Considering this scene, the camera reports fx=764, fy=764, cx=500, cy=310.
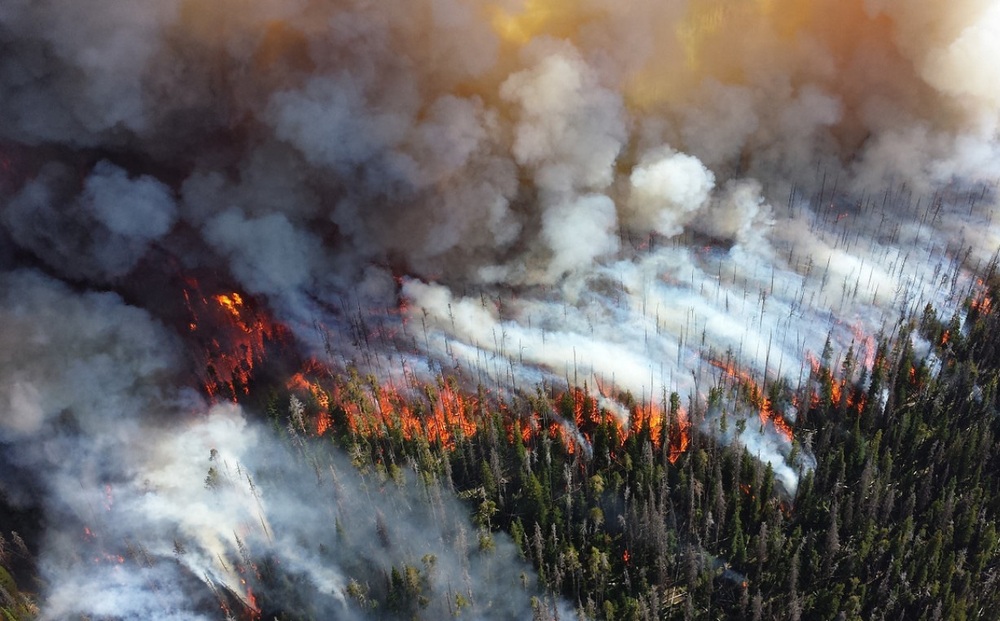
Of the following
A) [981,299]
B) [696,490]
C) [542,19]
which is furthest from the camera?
[981,299]

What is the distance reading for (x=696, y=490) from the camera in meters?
60.4

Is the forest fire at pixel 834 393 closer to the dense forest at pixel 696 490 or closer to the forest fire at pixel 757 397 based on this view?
the dense forest at pixel 696 490

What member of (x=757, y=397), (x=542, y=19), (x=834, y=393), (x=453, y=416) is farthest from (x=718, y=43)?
(x=453, y=416)

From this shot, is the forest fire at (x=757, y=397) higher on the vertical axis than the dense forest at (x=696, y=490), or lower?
higher

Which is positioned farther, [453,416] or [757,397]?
[757,397]

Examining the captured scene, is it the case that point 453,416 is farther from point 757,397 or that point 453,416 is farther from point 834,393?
point 834,393

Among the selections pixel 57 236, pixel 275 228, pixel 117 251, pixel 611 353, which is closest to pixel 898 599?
pixel 611 353

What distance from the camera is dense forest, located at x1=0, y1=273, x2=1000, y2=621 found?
180 feet

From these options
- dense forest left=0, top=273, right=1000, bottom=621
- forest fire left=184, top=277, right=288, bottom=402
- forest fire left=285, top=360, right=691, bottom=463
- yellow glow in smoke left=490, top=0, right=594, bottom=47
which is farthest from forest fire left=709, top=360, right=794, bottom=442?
forest fire left=184, top=277, right=288, bottom=402

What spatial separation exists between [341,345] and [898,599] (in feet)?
168

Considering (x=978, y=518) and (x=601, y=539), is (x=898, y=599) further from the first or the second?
(x=601, y=539)

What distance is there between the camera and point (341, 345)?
244 feet

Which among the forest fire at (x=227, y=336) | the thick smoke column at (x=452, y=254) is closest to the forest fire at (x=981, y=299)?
the thick smoke column at (x=452, y=254)

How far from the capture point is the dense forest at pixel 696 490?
180 feet
